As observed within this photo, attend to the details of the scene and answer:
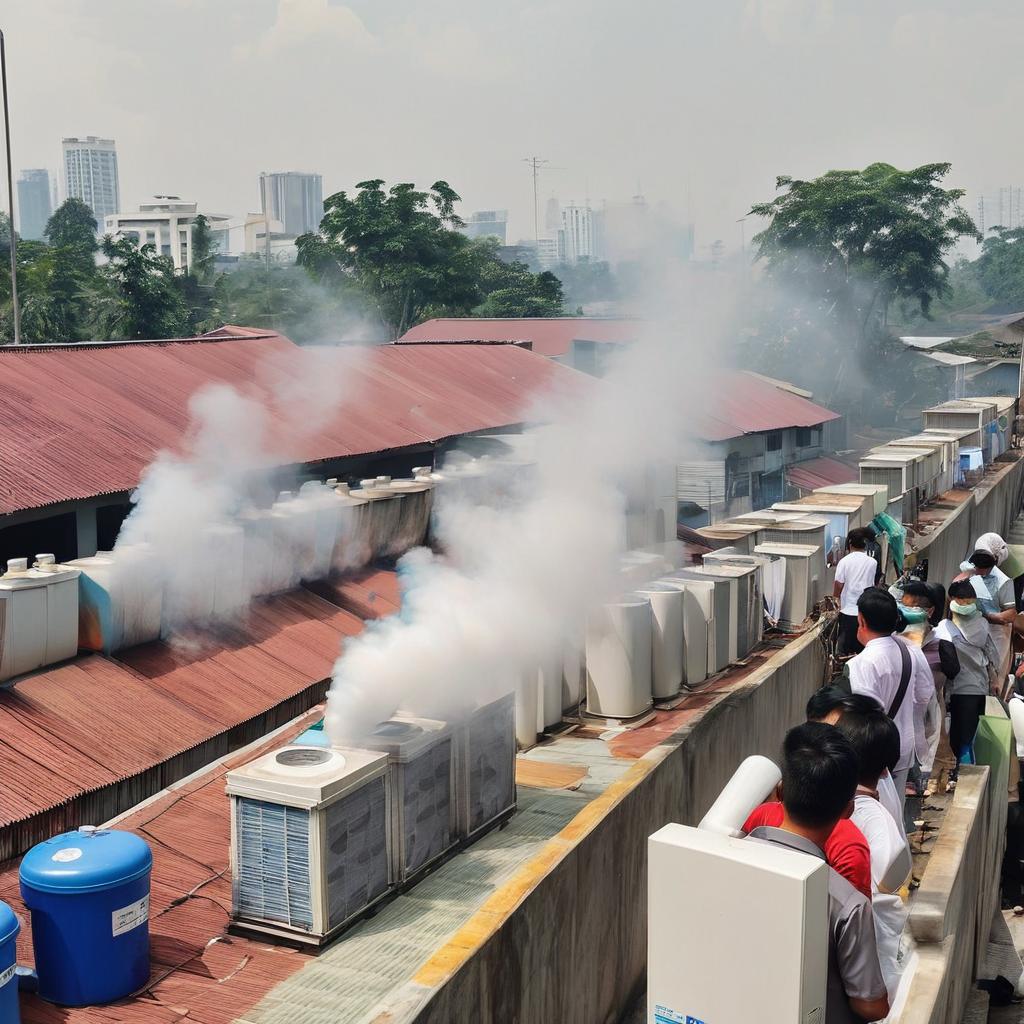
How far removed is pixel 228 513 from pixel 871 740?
7.54 m

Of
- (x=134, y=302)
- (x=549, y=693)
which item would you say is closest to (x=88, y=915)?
(x=549, y=693)

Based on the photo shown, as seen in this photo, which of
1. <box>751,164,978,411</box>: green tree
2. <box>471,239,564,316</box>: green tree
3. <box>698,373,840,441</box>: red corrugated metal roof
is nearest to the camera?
<box>698,373,840,441</box>: red corrugated metal roof

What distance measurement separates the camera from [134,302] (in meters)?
39.9

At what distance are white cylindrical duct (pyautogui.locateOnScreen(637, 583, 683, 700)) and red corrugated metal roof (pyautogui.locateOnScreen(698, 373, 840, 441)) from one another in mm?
16193

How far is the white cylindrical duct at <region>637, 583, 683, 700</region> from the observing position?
836 centimetres

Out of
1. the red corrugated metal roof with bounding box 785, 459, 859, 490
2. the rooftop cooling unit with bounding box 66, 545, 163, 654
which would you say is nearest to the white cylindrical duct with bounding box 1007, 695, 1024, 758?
the rooftop cooling unit with bounding box 66, 545, 163, 654

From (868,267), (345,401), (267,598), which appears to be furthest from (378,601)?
(868,267)

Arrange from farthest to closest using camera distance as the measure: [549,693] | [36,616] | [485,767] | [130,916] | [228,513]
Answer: [228,513]
[36,616]
[549,693]
[485,767]
[130,916]

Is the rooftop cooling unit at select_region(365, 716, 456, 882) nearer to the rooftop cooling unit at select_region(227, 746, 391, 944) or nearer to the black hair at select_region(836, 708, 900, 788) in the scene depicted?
the rooftop cooling unit at select_region(227, 746, 391, 944)

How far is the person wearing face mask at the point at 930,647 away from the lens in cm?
659

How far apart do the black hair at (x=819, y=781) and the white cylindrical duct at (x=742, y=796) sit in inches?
24.4

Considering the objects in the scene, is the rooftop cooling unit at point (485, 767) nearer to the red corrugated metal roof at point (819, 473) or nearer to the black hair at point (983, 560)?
the black hair at point (983, 560)

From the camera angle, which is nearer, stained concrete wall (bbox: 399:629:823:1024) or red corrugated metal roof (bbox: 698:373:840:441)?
stained concrete wall (bbox: 399:629:823:1024)

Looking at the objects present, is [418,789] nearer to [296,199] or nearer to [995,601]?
[995,601]
